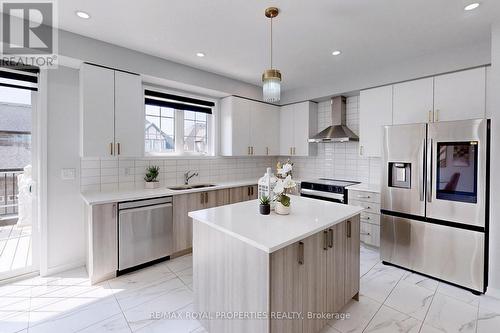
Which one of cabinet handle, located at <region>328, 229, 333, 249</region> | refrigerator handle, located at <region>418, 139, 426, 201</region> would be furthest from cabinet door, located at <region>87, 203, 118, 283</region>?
refrigerator handle, located at <region>418, 139, 426, 201</region>

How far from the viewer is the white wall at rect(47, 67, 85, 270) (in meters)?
2.65

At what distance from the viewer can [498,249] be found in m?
2.21

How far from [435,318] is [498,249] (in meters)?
0.95

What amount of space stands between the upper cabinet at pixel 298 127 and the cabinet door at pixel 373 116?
970mm

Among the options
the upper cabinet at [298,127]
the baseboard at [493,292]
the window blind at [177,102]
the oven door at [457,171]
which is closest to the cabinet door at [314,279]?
the oven door at [457,171]

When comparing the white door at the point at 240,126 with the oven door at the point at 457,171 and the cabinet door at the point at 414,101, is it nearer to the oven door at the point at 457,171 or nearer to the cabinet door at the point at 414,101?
the cabinet door at the point at 414,101

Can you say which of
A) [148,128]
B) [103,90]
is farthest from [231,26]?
[148,128]

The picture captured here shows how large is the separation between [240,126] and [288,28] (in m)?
1.99

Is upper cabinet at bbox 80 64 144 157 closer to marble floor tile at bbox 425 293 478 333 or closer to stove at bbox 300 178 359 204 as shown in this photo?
stove at bbox 300 178 359 204

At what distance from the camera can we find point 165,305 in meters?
2.17

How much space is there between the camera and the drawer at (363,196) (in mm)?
3202

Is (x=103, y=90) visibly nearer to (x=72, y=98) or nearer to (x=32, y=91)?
(x=72, y=98)

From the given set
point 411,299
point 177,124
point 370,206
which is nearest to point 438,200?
point 370,206

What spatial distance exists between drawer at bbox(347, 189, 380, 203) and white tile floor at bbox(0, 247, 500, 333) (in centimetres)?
93
